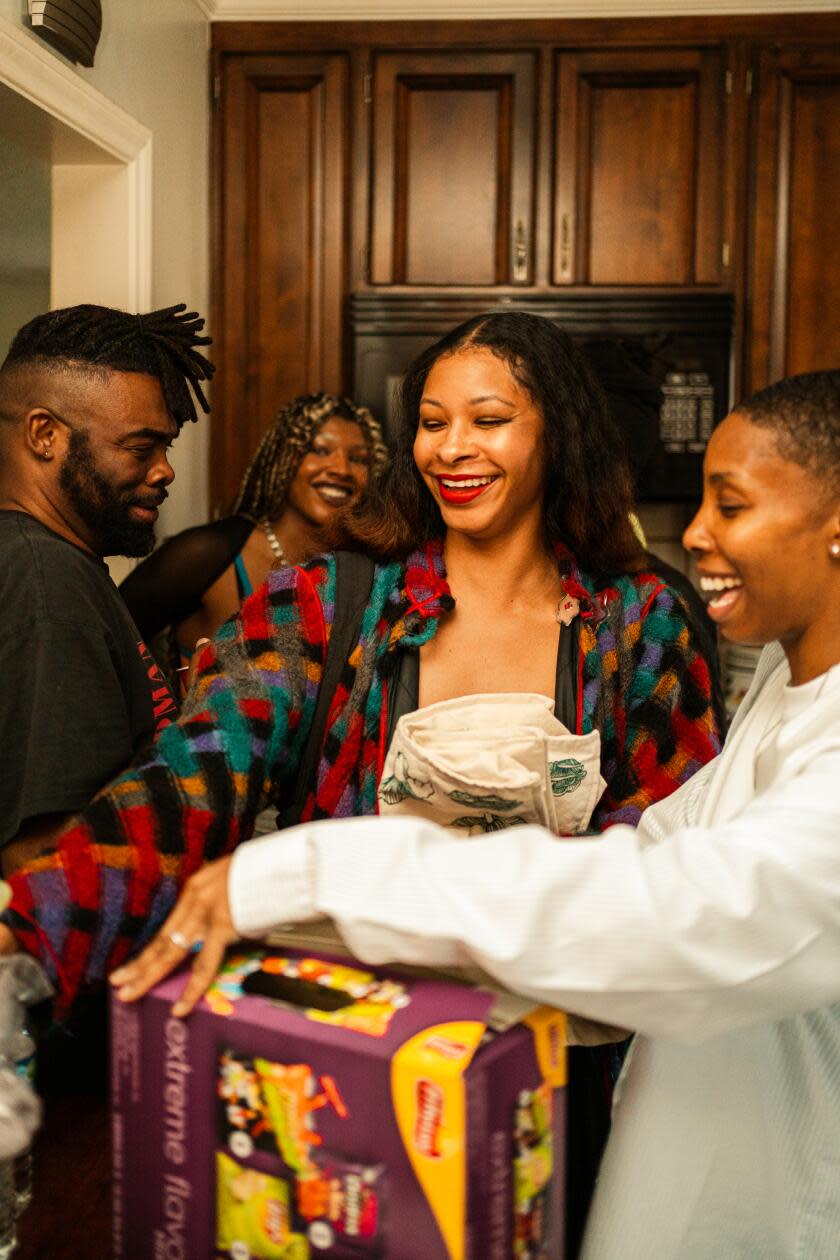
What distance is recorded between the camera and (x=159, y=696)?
1.57 m

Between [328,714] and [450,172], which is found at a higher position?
[450,172]

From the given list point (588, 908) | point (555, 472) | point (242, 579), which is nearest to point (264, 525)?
point (242, 579)

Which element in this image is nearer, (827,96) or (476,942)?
(476,942)

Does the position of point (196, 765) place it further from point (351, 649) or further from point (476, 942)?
point (476, 942)

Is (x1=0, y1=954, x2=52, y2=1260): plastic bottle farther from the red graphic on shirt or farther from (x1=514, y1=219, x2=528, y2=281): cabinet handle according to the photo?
(x1=514, y1=219, x2=528, y2=281): cabinet handle

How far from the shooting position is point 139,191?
285cm

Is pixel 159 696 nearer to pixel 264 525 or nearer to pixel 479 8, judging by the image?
pixel 264 525

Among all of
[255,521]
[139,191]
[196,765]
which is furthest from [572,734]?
[139,191]

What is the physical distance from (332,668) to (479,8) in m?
2.69

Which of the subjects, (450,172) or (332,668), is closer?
(332,668)

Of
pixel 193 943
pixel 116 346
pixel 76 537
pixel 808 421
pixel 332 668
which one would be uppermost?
pixel 116 346

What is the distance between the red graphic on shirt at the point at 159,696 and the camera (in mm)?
1526

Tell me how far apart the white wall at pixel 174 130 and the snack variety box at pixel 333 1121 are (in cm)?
233

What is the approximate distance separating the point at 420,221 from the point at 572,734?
8.21ft
